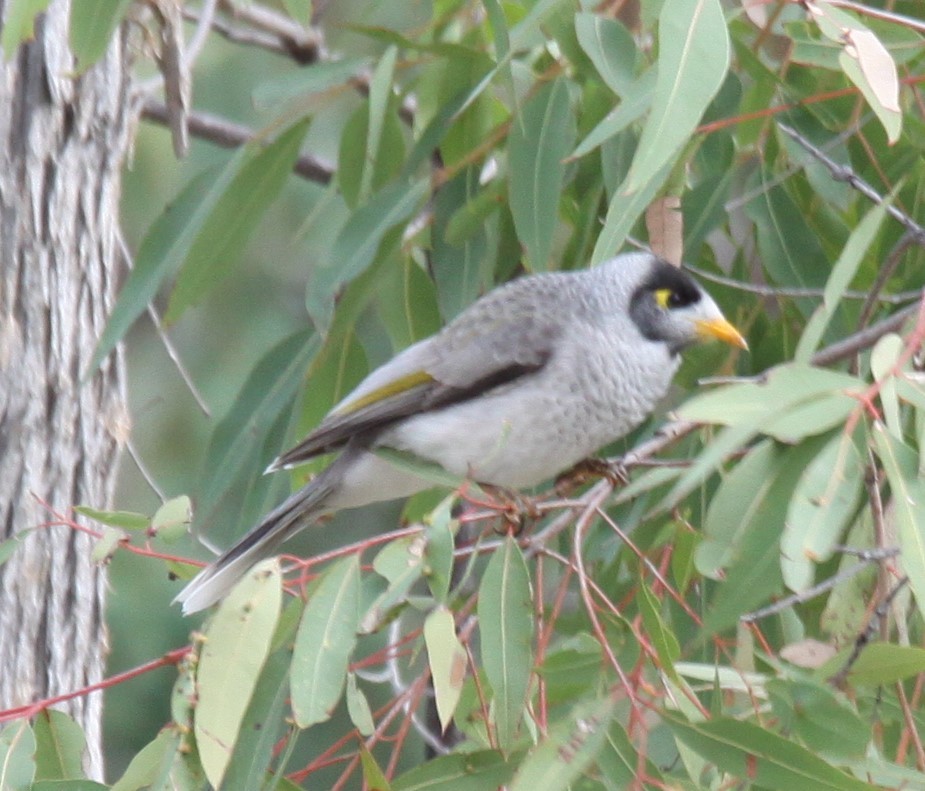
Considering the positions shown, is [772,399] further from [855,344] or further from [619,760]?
[855,344]

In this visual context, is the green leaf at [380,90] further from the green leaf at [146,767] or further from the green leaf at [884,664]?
the green leaf at [884,664]

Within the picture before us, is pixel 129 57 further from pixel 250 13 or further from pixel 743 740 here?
pixel 743 740

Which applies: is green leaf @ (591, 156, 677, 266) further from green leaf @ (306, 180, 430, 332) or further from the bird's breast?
green leaf @ (306, 180, 430, 332)

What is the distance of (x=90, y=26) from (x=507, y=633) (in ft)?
4.29

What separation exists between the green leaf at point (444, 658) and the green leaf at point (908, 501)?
23.4 inches

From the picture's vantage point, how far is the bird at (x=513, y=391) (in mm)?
2918

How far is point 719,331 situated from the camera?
2992mm

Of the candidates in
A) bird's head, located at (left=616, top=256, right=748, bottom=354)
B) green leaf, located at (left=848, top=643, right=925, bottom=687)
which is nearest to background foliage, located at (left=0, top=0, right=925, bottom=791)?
green leaf, located at (left=848, top=643, right=925, bottom=687)

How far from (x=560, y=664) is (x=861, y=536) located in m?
0.72

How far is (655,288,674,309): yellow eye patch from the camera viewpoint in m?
3.09

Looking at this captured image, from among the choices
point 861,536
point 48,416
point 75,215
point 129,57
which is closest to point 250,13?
point 129,57

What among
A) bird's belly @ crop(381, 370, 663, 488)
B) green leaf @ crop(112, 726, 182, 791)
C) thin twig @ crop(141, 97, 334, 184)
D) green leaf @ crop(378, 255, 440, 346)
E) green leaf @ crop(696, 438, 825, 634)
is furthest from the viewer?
thin twig @ crop(141, 97, 334, 184)

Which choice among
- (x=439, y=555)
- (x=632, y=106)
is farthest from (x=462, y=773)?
(x=632, y=106)

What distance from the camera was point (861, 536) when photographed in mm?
2678
